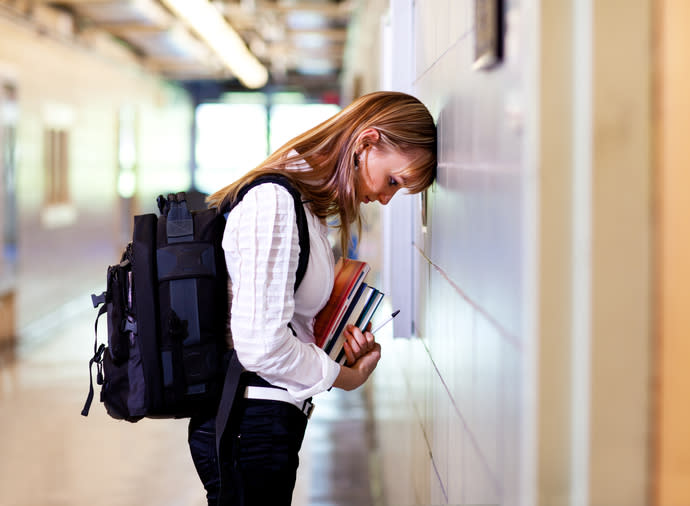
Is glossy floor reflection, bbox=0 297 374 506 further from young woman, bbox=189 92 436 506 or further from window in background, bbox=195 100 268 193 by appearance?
window in background, bbox=195 100 268 193

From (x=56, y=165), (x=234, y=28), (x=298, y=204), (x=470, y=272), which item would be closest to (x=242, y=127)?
(x=234, y=28)

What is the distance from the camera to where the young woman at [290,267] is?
142cm

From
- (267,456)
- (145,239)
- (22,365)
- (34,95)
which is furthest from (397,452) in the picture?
(34,95)

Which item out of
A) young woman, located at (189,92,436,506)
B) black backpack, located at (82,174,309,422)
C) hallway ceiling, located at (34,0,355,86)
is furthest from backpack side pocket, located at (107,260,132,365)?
hallway ceiling, located at (34,0,355,86)

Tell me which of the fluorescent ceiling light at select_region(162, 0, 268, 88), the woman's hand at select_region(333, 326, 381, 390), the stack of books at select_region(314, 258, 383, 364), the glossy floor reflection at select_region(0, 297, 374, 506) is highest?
the fluorescent ceiling light at select_region(162, 0, 268, 88)

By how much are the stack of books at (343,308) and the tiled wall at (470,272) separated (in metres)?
0.16

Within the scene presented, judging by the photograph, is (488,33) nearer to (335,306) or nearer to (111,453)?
(335,306)

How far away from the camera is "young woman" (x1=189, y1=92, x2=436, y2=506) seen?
1.42 metres

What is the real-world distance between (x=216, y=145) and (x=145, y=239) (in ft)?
51.3

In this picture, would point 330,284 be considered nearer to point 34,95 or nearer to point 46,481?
point 46,481

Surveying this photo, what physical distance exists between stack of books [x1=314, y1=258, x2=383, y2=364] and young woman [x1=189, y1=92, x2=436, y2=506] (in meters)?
0.03

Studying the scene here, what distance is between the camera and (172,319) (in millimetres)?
1536

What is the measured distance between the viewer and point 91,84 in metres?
10.1

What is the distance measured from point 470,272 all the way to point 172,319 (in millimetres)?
616
